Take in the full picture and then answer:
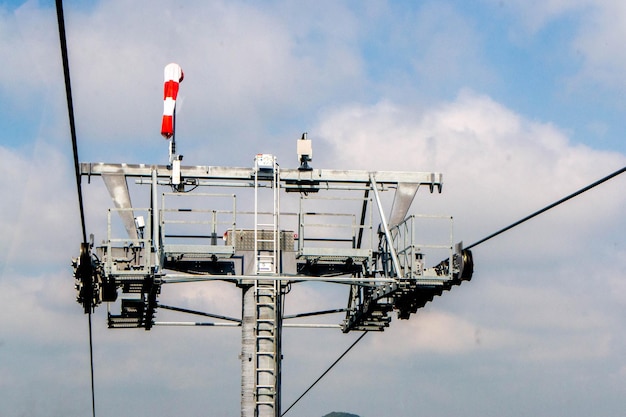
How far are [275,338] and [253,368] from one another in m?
1.14

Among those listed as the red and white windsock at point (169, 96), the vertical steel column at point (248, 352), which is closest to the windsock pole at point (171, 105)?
the red and white windsock at point (169, 96)

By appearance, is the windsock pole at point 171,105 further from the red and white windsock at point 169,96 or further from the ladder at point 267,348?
the ladder at point 267,348

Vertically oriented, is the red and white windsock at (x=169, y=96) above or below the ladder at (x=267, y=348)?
above

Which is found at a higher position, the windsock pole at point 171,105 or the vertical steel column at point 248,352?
the windsock pole at point 171,105

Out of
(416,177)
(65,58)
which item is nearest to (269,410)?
(416,177)

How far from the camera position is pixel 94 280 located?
98.7 ft

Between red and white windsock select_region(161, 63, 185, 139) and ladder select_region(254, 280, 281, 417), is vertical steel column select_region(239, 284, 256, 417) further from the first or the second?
red and white windsock select_region(161, 63, 185, 139)

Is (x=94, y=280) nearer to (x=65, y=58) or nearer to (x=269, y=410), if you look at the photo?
(x=269, y=410)

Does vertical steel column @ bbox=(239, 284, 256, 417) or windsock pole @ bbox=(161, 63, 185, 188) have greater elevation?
windsock pole @ bbox=(161, 63, 185, 188)

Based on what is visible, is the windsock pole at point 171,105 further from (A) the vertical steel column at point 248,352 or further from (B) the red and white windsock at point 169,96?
(A) the vertical steel column at point 248,352

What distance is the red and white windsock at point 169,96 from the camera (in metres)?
33.5

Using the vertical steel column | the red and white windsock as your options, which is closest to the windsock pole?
the red and white windsock

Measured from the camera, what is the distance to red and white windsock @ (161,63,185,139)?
33.5 meters

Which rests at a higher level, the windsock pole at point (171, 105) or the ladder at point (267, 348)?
the windsock pole at point (171, 105)
